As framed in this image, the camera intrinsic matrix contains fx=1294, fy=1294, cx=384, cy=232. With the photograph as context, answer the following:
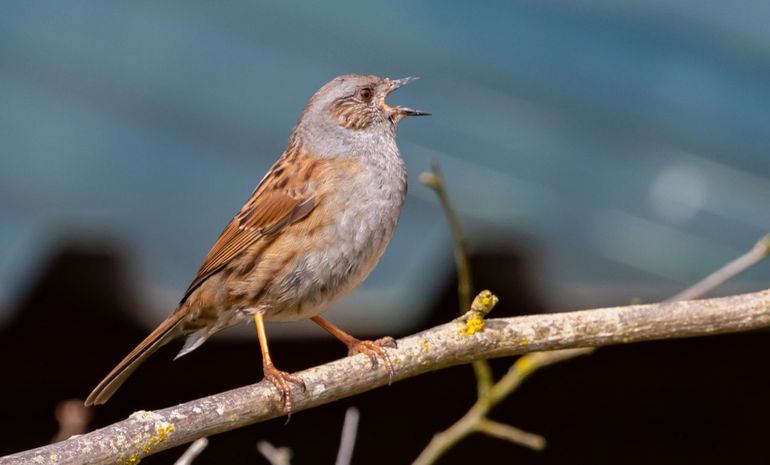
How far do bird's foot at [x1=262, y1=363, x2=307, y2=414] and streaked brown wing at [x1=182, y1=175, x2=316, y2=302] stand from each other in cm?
80

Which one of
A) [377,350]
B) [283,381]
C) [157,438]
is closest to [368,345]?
[377,350]

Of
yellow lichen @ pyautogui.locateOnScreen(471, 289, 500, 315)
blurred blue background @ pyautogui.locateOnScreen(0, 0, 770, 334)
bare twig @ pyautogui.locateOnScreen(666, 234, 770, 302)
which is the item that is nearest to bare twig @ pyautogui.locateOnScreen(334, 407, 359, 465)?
yellow lichen @ pyautogui.locateOnScreen(471, 289, 500, 315)

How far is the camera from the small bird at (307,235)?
479 cm

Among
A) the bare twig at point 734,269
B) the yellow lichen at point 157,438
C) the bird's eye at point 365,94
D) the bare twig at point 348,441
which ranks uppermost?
the bird's eye at point 365,94

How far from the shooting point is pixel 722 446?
20.6 ft

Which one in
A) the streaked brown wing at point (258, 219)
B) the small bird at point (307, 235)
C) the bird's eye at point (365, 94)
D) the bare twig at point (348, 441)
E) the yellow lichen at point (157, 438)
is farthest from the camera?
the bird's eye at point (365, 94)

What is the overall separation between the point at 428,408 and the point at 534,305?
0.95 m

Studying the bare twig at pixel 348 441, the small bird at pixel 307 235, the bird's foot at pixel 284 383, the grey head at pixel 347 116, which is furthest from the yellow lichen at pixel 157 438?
the grey head at pixel 347 116

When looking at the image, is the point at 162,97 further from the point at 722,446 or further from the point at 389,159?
the point at 722,446

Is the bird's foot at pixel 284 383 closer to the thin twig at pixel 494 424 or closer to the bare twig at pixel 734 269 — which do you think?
the thin twig at pixel 494 424

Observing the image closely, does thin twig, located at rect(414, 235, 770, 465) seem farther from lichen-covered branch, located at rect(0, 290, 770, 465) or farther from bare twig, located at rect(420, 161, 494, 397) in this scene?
lichen-covered branch, located at rect(0, 290, 770, 465)

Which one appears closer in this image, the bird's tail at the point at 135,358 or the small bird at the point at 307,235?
the bird's tail at the point at 135,358

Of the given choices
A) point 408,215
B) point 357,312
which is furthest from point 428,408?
point 408,215

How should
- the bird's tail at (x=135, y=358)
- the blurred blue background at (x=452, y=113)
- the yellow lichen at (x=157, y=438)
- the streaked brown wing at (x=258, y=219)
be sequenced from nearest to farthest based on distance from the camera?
the yellow lichen at (x=157, y=438) → the bird's tail at (x=135, y=358) → the streaked brown wing at (x=258, y=219) → the blurred blue background at (x=452, y=113)
